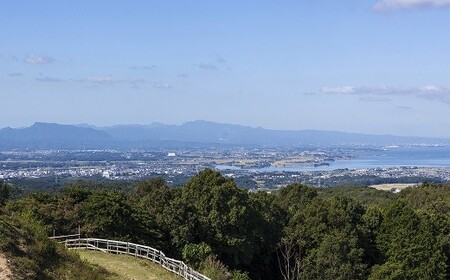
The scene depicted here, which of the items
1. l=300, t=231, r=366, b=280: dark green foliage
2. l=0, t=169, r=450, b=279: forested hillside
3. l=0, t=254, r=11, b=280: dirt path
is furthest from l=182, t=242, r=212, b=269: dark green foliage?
l=0, t=254, r=11, b=280: dirt path

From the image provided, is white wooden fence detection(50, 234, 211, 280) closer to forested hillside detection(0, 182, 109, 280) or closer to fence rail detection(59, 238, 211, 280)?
fence rail detection(59, 238, 211, 280)

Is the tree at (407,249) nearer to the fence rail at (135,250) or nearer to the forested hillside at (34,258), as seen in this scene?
the fence rail at (135,250)

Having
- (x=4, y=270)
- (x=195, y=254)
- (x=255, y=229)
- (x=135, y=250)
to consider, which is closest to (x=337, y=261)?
(x=255, y=229)

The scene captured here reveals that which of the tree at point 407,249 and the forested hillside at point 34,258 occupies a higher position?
the forested hillside at point 34,258

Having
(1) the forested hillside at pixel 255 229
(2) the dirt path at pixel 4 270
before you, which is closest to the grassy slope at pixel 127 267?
(2) the dirt path at pixel 4 270

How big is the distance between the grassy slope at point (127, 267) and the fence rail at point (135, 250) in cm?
31

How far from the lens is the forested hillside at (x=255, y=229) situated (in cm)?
2962

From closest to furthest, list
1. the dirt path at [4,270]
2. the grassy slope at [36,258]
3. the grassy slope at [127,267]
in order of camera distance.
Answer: the dirt path at [4,270], the grassy slope at [36,258], the grassy slope at [127,267]

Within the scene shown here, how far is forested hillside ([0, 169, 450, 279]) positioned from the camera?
97.2 ft

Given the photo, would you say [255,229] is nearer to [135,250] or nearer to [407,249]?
[407,249]

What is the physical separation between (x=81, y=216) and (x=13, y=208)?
4465 mm

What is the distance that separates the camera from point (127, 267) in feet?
68.6

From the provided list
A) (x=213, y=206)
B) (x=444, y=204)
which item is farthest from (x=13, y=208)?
(x=444, y=204)

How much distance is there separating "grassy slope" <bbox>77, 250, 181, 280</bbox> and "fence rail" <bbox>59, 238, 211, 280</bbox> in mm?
308
